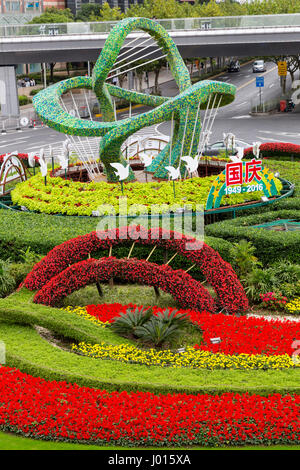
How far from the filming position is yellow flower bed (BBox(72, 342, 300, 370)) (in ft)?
44.4

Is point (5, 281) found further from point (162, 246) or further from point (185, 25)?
point (185, 25)

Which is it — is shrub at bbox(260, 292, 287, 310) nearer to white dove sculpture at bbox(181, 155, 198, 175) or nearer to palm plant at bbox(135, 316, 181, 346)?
palm plant at bbox(135, 316, 181, 346)

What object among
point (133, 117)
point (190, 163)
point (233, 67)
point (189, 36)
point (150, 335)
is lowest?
point (150, 335)

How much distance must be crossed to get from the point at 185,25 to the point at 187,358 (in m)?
41.3

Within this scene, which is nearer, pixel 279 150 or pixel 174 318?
pixel 174 318

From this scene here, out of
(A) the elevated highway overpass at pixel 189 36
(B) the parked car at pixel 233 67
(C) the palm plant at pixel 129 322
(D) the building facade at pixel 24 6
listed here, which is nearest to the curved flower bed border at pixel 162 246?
(C) the palm plant at pixel 129 322

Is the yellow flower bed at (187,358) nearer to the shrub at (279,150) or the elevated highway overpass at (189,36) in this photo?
the shrub at (279,150)

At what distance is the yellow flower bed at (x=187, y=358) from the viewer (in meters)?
13.5

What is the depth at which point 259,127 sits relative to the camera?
50.6 m

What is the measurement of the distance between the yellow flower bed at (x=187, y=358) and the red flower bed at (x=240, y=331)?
1.18 feet

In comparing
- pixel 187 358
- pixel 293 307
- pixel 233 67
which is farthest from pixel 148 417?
pixel 233 67

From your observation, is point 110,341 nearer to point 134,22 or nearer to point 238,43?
point 134,22

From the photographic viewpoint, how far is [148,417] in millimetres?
11500
